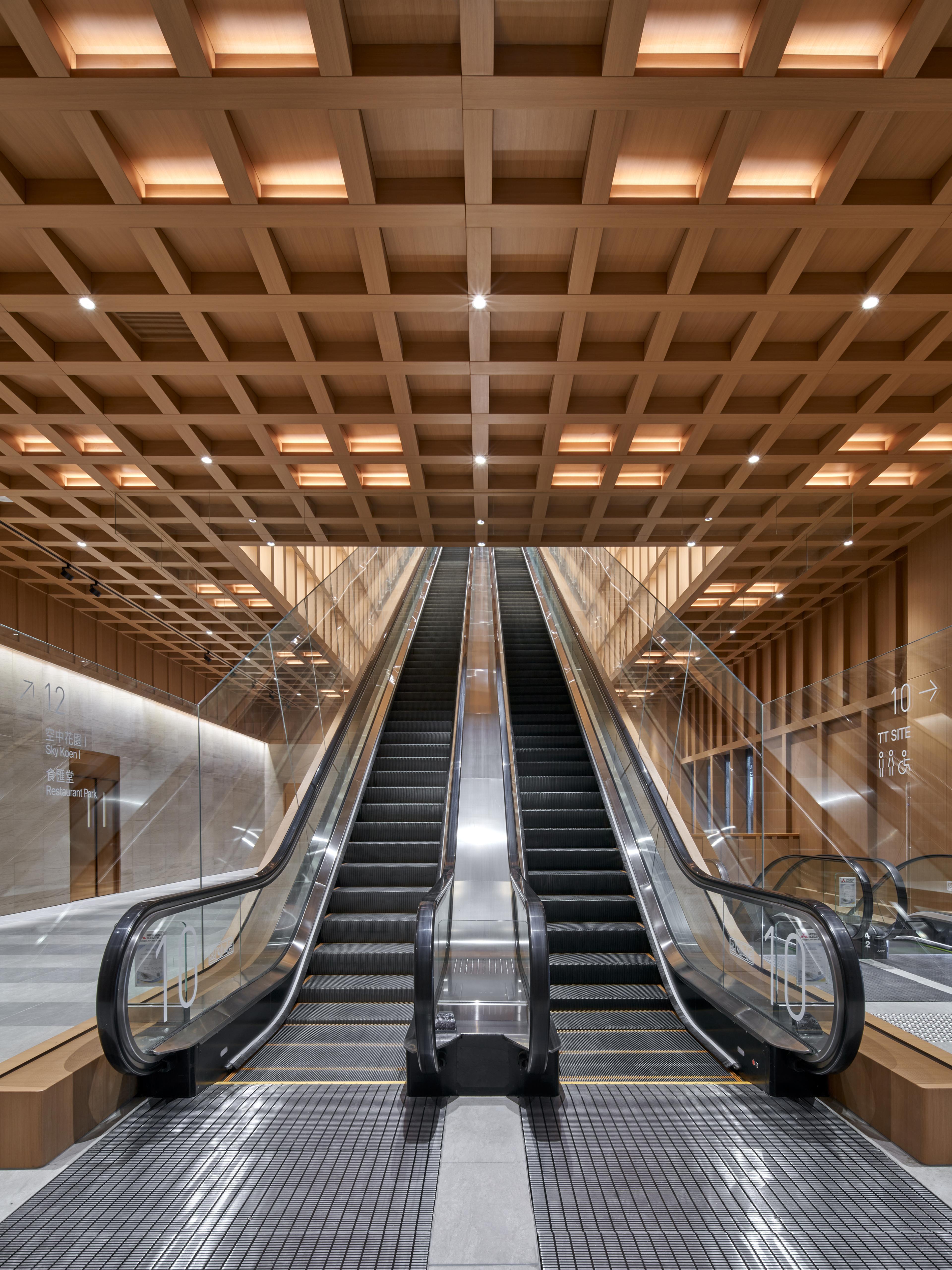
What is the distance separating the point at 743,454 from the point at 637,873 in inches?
173

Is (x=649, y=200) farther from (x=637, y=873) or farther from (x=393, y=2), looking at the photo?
(x=637, y=873)

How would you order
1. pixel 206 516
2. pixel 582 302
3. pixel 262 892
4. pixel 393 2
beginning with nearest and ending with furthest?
pixel 393 2, pixel 262 892, pixel 582 302, pixel 206 516

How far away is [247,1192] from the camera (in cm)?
271

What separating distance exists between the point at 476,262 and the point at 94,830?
900cm

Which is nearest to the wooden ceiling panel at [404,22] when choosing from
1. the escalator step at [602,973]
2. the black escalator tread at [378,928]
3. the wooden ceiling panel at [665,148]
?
the wooden ceiling panel at [665,148]

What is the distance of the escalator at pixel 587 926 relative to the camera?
4105 millimetres

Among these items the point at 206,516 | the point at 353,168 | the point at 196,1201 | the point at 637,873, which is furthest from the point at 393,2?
the point at 206,516

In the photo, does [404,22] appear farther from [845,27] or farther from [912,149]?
[912,149]

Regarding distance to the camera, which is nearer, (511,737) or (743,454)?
(511,737)

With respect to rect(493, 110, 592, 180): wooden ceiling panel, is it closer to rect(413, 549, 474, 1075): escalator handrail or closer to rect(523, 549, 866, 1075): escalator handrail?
rect(413, 549, 474, 1075): escalator handrail

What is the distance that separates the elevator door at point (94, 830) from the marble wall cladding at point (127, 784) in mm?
108

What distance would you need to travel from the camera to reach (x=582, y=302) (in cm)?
570

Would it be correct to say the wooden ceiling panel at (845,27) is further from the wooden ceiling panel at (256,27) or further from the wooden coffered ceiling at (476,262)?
the wooden ceiling panel at (256,27)


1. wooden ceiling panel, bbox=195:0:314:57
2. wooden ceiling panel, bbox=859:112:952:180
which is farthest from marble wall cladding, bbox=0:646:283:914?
wooden ceiling panel, bbox=859:112:952:180
